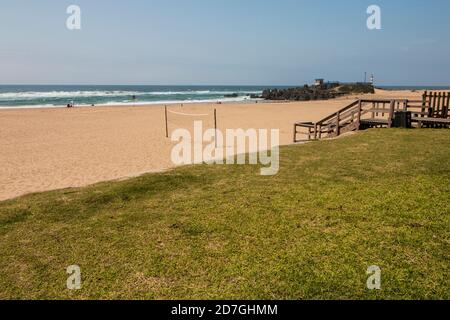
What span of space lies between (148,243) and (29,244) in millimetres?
2004

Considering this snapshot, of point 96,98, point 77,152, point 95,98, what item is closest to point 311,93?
point 96,98

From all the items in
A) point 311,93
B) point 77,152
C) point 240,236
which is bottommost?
point 77,152

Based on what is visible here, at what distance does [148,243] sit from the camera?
5336 mm

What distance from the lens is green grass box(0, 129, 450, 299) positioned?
4.15 metres

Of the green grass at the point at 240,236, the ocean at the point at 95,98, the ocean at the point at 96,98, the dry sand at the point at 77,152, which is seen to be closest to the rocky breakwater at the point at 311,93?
the ocean at the point at 96,98

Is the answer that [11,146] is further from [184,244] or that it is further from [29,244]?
[184,244]

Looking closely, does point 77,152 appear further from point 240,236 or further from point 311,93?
point 311,93

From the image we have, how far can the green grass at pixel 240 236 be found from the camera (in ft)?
13.6

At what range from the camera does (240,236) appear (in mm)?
5406

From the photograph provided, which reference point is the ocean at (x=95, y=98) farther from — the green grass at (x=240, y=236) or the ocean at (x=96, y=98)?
the green grass at (x=240, y=236)

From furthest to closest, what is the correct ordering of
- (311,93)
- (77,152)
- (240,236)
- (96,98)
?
(311,93) → (96,98) → (77,152) → (240,236)

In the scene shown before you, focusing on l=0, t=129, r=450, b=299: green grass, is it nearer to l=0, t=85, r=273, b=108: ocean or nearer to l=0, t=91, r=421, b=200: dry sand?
l=0, t=91, r=421, b=200: dry sand

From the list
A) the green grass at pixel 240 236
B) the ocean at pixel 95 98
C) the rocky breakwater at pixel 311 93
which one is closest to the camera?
the green grass at pixel 240 236
